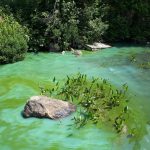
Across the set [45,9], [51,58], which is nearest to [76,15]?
[45,9]

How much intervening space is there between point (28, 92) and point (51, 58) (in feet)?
23.6

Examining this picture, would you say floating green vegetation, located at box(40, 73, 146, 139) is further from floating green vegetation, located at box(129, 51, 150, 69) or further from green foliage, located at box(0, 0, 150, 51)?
green foliage, located at box(0, 0, 150, 51)

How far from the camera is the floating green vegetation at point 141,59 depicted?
2168cm

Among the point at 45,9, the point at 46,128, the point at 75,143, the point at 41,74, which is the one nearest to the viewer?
the point at 75,143

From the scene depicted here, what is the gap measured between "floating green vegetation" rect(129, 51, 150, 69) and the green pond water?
35 cm

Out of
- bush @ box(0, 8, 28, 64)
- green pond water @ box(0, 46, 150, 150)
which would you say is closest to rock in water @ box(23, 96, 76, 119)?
green pond water @ box(0, 46, 150, 150)

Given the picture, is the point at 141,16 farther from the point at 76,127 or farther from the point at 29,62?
the point at 76,127

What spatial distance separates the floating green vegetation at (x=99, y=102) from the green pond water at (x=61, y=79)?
0.32 meters

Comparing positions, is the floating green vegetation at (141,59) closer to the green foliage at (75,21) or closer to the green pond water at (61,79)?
the green pond water at (61,79)

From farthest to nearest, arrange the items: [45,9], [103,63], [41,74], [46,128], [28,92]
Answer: [45,9] < [103,63] < [41,74] < [28,92] < [46,128]

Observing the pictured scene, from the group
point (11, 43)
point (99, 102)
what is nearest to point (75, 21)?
point (11, 43)

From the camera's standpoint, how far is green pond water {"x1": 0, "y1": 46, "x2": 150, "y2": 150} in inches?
478

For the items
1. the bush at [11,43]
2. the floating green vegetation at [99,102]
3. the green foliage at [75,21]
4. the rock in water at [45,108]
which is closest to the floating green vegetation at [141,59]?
the green foliage at [75,21]

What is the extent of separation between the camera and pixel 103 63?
22.1m
